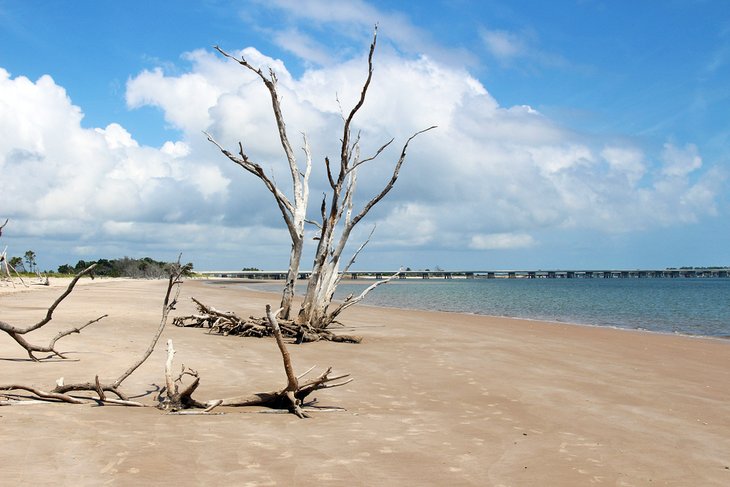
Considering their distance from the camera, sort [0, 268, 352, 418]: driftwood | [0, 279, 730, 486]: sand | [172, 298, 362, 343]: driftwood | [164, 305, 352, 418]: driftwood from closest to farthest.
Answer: [0, 279, 730, 486]: sand → [0, 268, 352, 418]: driftwood → [164, 305, 352, 418]: driftwood → [172, 298, 362, 343]: driftwood

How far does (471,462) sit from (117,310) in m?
19.1

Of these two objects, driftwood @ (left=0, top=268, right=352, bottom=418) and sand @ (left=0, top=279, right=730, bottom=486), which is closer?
sand @ (left=0, top=279, right=730, bottom=486)

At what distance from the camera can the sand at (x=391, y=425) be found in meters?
5.08

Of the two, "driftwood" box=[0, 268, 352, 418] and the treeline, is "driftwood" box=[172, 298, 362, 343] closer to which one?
"driftwood" box=[0, 268, 352, 418]

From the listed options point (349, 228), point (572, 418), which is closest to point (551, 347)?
point (349, 228)

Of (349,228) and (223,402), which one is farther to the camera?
(349,228)

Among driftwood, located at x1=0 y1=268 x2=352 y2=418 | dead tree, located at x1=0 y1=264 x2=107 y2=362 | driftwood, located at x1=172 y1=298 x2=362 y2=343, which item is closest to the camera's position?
driftwood, located at x1=0 y1=268 x2=352 y2=418

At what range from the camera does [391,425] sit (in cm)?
700

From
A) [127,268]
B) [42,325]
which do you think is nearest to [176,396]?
[42,325]

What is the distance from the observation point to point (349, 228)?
18.4m

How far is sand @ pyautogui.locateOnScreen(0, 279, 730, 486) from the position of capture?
200 inches

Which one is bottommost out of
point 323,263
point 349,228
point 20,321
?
point 20,321

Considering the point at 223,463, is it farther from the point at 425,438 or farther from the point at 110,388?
the point at 110,388

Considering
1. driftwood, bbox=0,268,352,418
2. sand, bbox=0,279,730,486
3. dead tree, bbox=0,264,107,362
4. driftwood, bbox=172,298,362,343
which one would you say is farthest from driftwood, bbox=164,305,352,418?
driftwood, bbox=172,298,362,343
